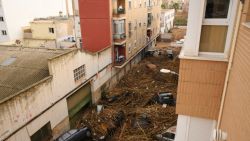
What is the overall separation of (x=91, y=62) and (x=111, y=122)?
520 centimetres

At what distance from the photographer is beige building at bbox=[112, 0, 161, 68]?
19.5 m

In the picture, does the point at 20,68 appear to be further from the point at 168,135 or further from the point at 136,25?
the point at 136,25

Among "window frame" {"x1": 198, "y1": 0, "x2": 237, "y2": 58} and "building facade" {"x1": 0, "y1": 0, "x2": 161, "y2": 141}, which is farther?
"building facade" {"x1": 0, "y1": 0, "x2": 161, "y2": 141}

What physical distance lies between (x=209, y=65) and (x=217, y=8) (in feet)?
5.70

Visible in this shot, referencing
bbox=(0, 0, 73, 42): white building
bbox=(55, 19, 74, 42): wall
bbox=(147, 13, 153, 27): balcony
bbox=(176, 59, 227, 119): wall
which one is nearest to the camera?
bbox=(176, 59, 227, 119): wall

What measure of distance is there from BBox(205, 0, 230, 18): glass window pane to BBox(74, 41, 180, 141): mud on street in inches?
371

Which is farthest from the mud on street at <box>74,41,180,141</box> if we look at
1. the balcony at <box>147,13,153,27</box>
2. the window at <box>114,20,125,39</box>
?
the balcony at <box>147,13,153,27</box>

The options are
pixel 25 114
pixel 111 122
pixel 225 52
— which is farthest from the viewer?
pixel 111 122

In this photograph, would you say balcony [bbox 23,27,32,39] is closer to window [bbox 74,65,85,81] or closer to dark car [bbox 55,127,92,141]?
window [bbox 74,65,85,81]

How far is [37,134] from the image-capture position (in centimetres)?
1094

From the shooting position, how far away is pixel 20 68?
→ 44.7 feet

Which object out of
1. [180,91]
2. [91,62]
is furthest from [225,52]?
[91,62]

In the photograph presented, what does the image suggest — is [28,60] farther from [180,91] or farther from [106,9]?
[180,91]

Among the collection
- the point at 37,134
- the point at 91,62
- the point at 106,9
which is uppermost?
the point at 106,9
